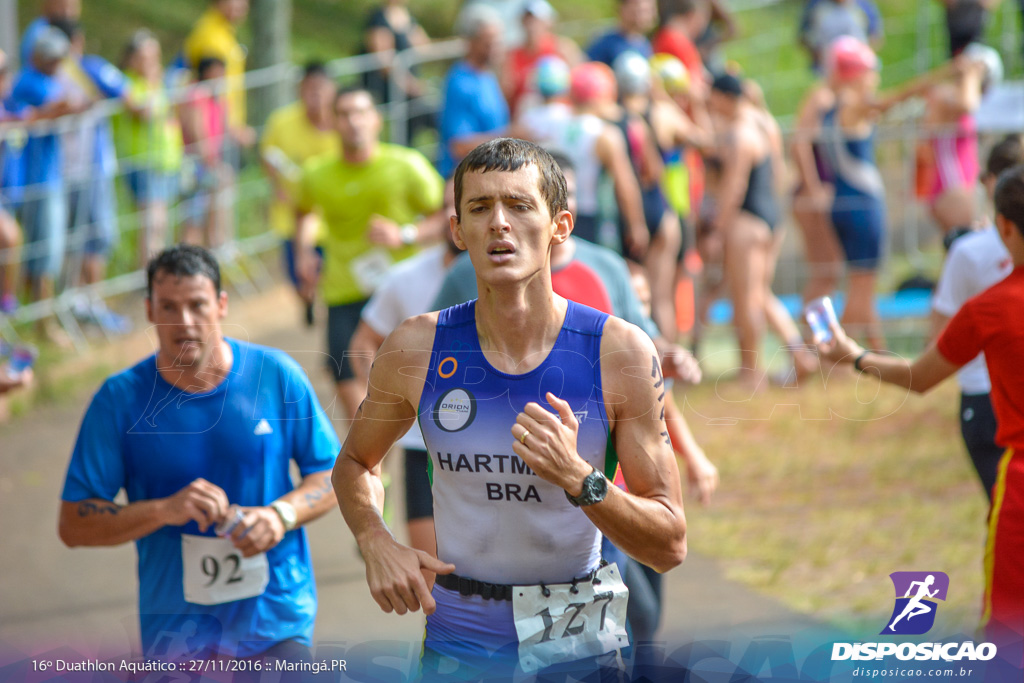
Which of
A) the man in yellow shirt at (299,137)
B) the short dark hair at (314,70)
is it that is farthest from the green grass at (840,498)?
the short dark hair at (314,70)

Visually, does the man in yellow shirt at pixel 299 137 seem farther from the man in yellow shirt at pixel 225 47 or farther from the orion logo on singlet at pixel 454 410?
the orion logo on singlet at pixel 454 410

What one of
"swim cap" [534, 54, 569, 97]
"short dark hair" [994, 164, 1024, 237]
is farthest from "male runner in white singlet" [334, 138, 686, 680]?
"swim cap" [534, 54, 569, 97]

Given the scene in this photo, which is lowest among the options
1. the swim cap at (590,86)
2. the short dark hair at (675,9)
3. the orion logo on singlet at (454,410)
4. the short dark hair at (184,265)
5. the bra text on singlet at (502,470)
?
the bra text on singlet at (502,470)

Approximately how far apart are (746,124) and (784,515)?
3474 mm

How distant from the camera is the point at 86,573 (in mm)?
5793

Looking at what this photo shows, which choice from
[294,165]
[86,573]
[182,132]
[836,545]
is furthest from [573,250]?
[182,132]

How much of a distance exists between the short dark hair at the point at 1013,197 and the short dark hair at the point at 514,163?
1.51m

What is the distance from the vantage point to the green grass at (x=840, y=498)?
5520 mm

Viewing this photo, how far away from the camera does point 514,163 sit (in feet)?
8.25

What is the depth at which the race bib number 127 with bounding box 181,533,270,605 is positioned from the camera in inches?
133

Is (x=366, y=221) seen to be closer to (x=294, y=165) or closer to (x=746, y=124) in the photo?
(x=294, y=165)

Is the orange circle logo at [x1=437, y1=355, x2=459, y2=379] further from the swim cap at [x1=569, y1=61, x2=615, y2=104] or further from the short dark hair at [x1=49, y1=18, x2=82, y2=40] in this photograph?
the short dark hair at [x1=49, y1=18, x2=82, y2=40]

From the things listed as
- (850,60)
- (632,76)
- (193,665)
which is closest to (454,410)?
(193,665)

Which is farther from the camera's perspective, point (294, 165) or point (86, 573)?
point (294, 165)
